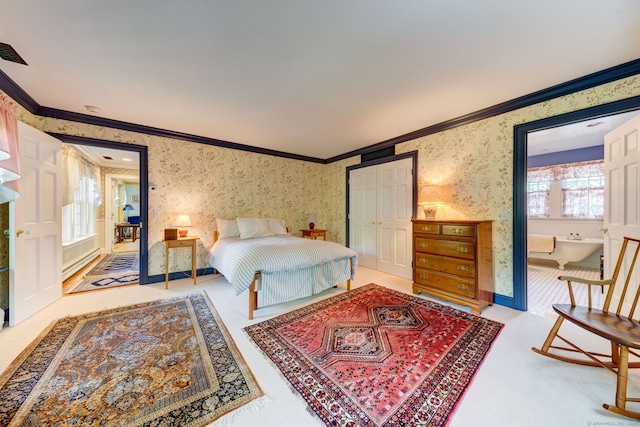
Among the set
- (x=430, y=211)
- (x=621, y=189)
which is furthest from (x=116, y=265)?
(x=621, y=189)

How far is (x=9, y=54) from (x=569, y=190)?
8.65 meters

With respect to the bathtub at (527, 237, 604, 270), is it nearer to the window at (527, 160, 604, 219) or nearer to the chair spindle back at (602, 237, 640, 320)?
the window at (527, 160, 604, 219)

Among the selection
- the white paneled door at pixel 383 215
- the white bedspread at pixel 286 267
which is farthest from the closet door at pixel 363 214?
the white bedspread at pixel 286 267

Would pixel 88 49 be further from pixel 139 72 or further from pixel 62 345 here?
pixel 62 345

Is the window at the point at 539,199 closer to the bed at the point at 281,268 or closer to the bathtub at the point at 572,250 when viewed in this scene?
the bathtub at the point at 572,250

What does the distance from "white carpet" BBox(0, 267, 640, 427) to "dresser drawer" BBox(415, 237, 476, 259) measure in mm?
707

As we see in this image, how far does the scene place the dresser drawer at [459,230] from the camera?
268 cm

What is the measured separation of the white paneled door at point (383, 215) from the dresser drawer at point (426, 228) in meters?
0.60

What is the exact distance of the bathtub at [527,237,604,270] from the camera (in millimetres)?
4371

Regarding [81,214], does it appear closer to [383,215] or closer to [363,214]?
[363,214]

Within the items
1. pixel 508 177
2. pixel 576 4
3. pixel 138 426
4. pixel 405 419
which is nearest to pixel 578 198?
pixel 508 177

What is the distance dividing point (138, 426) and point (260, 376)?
664 mm

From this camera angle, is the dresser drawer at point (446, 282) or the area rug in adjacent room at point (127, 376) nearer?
the area rug in adjacent room at point (127, 376)

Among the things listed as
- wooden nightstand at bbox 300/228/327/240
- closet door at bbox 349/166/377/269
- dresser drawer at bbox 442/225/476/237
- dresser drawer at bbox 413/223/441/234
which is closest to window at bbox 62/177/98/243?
wooden nightstand at bbox 300/228/327/240
